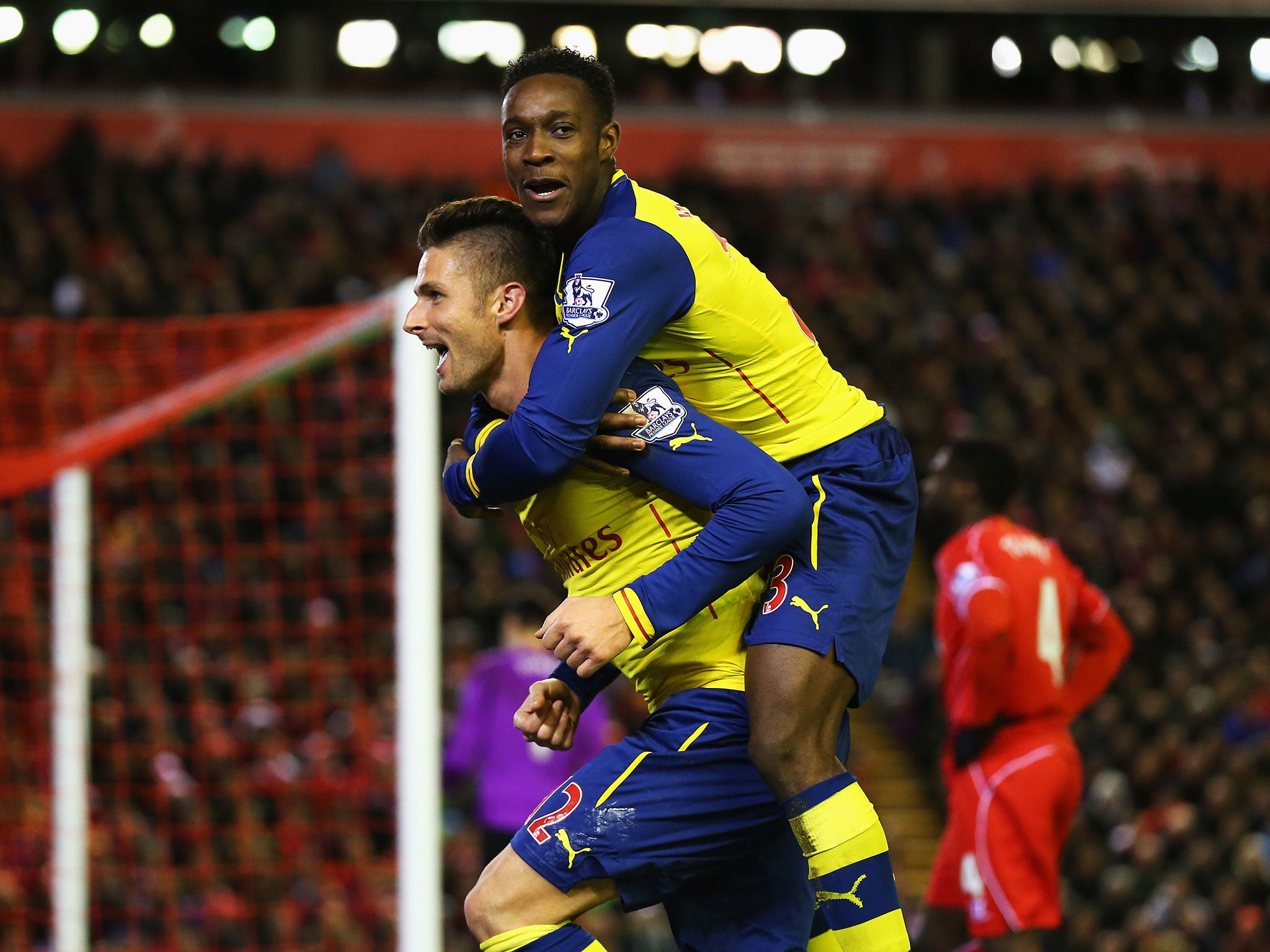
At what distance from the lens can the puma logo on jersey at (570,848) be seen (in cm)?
302

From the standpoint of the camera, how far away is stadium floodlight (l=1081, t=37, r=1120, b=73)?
71.9 feet

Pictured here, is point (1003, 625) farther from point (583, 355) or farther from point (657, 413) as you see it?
point (583, 355)

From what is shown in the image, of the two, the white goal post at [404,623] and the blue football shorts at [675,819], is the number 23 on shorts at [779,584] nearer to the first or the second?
the blue football shorts at [675,819]

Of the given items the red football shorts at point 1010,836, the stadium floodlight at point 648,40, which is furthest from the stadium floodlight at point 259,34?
the red football shorts at point 1010,836

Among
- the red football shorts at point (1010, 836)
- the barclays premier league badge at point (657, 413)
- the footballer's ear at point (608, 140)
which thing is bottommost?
the red football shorts at point (1010, 836)

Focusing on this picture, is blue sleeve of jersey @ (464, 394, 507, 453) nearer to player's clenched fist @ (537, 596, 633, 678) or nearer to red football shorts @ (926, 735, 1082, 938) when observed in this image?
player's clenched fist @ (537, 596, 633, 678)

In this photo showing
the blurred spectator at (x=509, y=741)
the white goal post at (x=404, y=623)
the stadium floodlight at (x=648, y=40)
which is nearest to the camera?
the white goal post at (x=404, y=623)

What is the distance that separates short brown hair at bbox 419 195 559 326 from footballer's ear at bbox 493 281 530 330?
1cm

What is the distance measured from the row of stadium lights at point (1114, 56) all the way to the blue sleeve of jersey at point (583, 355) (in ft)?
65.5

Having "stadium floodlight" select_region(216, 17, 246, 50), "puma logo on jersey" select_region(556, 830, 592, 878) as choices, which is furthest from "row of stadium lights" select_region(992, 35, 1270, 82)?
"puma logo on jersey" select_region(556, 830, 592, 878)

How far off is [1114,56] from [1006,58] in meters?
1.64

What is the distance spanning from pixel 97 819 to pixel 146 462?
3301 mm

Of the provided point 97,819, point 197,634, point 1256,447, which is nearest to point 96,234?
point 197,634

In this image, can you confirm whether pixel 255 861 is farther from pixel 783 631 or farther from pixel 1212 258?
pixel 1212 258
